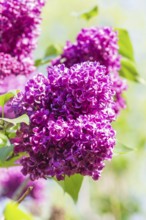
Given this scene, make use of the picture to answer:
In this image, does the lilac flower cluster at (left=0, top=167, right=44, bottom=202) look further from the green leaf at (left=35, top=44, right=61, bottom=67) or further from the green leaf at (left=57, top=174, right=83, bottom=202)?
the green leaf at (left=57, top=174, right=83, bottom=202)

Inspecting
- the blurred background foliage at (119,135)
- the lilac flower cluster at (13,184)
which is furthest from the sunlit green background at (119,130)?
the lilac flower cluster at (13,184)

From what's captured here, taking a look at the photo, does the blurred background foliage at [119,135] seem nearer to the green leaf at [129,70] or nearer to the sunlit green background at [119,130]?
the sunlit green background at [119,130]

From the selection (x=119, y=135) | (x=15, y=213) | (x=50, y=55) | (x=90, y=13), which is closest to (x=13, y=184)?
(x=50, y=55)

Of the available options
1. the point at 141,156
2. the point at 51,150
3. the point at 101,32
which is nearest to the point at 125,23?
the point at 141,156

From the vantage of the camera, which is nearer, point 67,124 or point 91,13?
point 67,124

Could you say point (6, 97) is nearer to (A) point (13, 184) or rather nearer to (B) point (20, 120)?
(B) point (20, 120)

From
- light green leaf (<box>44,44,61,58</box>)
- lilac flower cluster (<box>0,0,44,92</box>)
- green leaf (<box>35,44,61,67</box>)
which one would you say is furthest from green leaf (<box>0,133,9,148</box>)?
light green leaf (<box>44,44,61,58</box>)

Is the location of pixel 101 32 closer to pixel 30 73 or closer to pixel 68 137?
pixel 30 73
